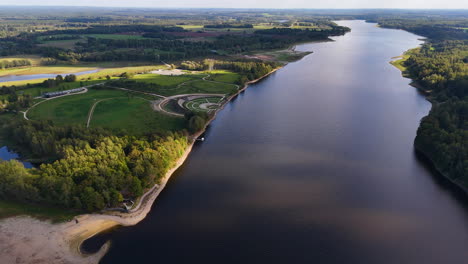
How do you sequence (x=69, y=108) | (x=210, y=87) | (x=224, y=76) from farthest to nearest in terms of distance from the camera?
(x=224, y=76), (x=210, y=87), (x=69, y=108)

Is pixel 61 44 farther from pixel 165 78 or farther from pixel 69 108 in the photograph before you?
pixel 69 108

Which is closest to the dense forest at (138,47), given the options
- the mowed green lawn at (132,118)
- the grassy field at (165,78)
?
the grassy field at (165,78)

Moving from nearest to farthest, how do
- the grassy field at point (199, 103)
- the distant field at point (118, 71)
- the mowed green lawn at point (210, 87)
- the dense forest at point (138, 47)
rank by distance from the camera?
the grassy field at point (199, 103), the mowed green lawn at point (210, 87), the distant field at point (118, 71), the dense forest at point (138, 47)

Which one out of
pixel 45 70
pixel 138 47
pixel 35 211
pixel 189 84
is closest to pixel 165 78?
pixel 189 84

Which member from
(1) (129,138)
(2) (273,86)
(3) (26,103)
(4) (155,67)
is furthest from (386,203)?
(4) (155,67)

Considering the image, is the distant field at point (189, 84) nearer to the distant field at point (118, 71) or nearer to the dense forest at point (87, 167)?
the distant field at point (118, 71)

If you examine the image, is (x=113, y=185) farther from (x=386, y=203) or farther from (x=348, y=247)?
(x=386, y=203)
